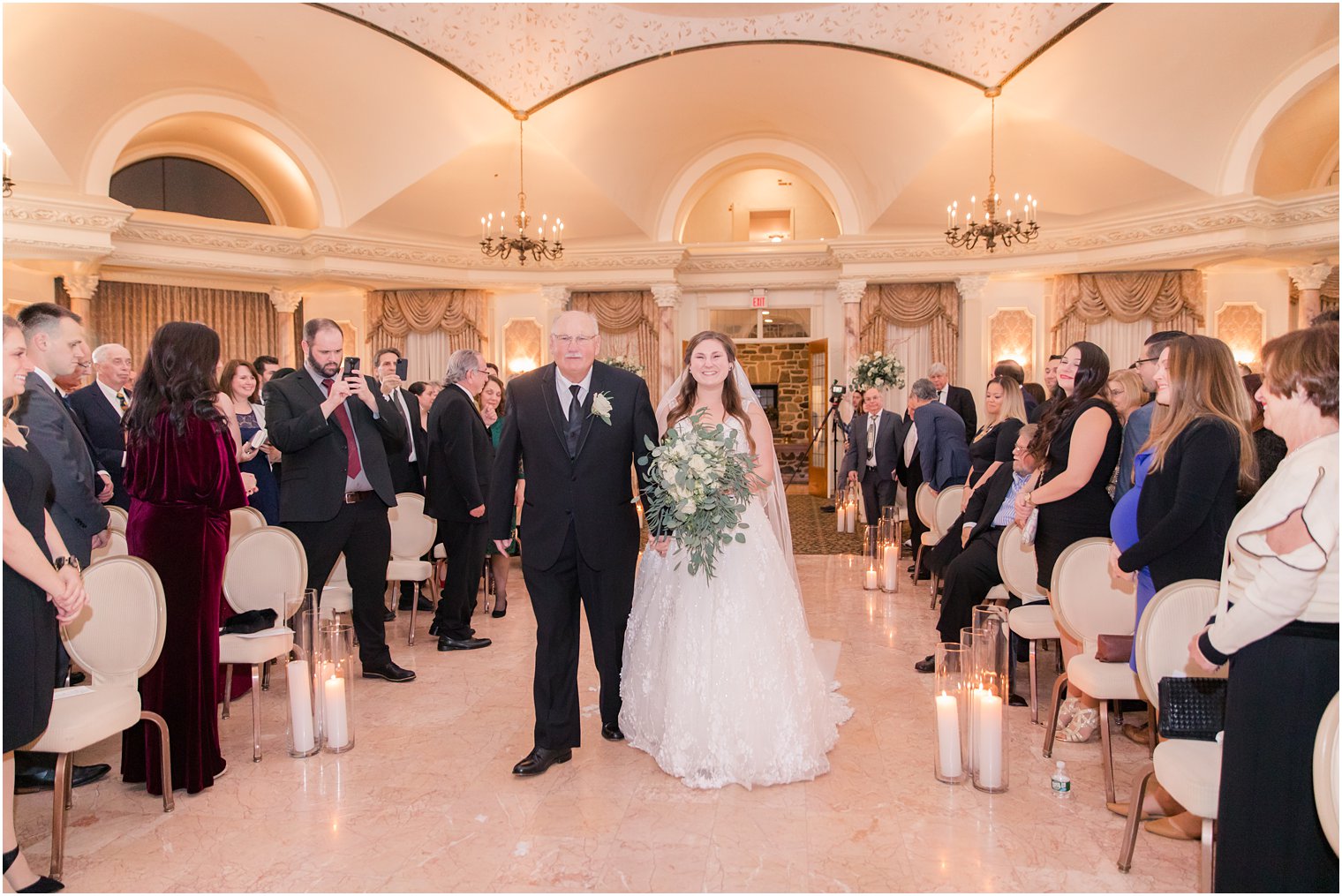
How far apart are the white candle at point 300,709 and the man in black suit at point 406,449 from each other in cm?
188

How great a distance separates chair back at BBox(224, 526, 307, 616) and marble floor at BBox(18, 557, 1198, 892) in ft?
2.06

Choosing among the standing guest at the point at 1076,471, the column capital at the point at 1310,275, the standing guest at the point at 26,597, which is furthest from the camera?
the column capital at the point at 1310,275

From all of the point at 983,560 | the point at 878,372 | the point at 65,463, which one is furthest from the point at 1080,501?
the point at 878,372

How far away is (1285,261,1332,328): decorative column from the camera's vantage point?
11578 mm

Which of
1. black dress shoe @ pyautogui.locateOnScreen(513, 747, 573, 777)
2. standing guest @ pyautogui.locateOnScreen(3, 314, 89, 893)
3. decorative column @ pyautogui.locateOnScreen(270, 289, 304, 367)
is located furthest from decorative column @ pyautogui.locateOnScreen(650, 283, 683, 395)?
standing guest @ pyautogui.locateOnScreen(3, 314, 89, 893)

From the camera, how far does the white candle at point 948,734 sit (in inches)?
129

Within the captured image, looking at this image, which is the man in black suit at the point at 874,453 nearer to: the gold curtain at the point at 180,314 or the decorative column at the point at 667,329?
the decorative column at the point at 667,329

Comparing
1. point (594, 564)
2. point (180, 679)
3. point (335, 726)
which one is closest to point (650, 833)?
point (594, 564)

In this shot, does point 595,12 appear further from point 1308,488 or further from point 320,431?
point 1308,488

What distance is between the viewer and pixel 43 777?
11.1 ft

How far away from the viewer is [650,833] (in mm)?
2928

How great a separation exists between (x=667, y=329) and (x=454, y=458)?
9238 mm

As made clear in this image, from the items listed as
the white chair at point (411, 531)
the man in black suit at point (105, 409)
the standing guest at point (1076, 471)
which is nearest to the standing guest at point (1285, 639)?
the standing guest at point (1076, 471)

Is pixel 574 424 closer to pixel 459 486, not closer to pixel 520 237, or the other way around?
pixel 459 486
